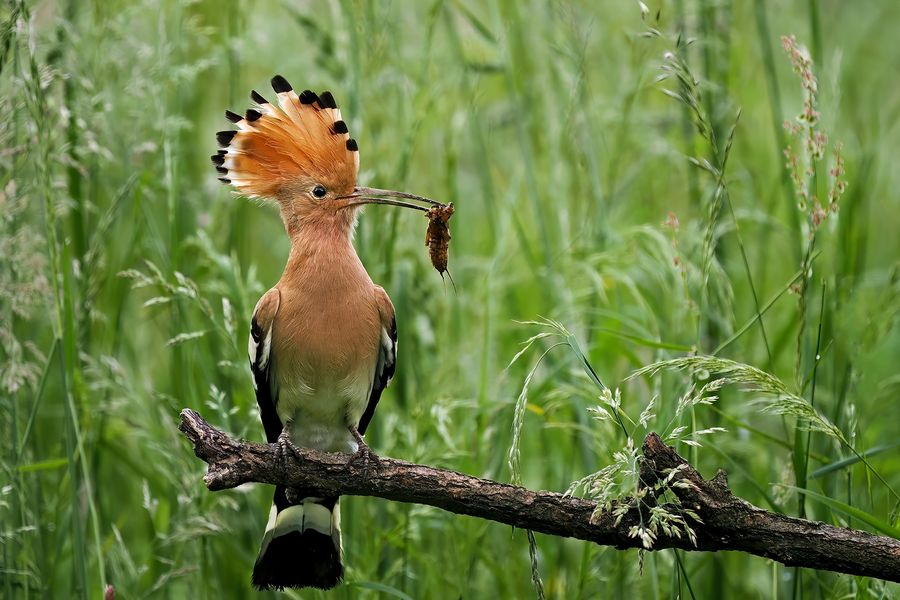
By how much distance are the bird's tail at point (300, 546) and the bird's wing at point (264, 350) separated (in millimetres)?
290

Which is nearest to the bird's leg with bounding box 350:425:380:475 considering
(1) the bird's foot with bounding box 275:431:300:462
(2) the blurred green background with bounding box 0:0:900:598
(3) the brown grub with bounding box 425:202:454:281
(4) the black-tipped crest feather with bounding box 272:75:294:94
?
(1) the bird's foot with bounding box 275:431:300:462

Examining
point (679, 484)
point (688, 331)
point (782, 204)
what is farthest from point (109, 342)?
point (782, 204)

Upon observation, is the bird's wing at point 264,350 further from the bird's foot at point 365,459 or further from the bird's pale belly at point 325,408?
the bird's foot at point 365,459

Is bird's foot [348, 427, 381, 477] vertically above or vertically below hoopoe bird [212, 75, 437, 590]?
below

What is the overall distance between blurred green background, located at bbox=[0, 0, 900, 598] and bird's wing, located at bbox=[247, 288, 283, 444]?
9 cm

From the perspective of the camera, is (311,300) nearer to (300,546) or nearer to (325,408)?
(325,408)

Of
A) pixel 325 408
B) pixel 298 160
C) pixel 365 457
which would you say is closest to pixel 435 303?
pixel 325 408

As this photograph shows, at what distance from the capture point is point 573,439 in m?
3.59

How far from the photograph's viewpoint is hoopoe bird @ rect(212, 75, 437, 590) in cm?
300

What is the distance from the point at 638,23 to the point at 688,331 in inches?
75.5

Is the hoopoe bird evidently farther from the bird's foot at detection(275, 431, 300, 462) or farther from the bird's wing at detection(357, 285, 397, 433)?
the bird's foot at detection(275, 431, 300, 462)

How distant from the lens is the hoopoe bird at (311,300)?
3.00 m

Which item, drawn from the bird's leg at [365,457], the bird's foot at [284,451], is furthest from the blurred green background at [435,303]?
the bird's foot at [284,451]

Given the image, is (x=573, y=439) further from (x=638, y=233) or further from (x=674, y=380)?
(x=638, y=233)
